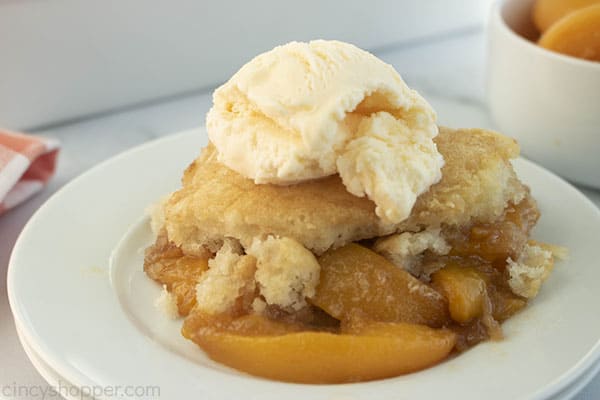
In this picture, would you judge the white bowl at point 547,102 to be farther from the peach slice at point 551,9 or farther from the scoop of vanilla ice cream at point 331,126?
the scoop of vanilla ice cream at point 331,126

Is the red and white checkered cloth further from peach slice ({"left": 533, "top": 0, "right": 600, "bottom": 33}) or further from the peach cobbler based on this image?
peach slice ({"left": 533, "top": 0, "right": 600, "bottom": 33})

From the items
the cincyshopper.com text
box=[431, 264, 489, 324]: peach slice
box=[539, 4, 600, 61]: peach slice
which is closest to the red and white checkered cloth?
the cincyshopper.com text

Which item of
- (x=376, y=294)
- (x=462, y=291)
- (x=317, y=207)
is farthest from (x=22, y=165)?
(x=462, y=291)

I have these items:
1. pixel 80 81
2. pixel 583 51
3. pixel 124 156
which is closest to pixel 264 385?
pixel 124 156

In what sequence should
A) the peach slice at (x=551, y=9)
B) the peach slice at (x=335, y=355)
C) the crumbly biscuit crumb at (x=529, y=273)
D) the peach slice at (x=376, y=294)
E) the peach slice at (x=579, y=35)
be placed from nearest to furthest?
the peach slice at (x=335, y=355), the peach slice at (x=376, y=294), the crumbly biscuit crumb at (x=529, y=273), the peach slice at (x=579, y=35), the peach slice at (x=551, y=9)

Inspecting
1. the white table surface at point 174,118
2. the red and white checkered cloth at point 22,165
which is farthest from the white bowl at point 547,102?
the red and white checkered cloth at point 22,165
